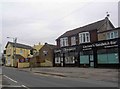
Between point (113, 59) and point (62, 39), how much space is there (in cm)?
1988

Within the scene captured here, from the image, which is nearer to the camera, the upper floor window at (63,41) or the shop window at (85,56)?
the shop window at (85,56)

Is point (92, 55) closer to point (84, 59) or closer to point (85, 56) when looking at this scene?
point (85, 56)

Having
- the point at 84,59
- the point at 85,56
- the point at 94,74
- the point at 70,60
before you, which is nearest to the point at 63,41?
the point at 70,60

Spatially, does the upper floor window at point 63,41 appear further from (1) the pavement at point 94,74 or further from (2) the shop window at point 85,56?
(1) the pavement at point 94,74

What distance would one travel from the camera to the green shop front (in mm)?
40775

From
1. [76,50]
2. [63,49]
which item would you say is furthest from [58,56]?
[76,50]

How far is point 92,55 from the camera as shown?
4612cm

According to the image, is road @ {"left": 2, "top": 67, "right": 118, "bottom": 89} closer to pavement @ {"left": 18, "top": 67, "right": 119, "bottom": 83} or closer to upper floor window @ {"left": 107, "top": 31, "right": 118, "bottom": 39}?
pavement @ {"left": 18, "top": 67, "right": 119, "bottom": 83}

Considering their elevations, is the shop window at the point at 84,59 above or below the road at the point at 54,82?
above

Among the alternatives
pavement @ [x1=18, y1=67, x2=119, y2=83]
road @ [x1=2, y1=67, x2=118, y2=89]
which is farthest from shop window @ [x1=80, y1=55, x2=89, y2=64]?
road @ [x1=2, y1=67, x2=118, y2=89]

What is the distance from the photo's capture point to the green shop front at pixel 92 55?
134ft

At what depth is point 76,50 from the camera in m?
52.1

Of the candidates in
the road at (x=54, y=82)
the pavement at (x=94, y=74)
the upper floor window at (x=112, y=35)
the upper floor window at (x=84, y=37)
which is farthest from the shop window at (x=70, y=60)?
the road at (x=54, y=82)

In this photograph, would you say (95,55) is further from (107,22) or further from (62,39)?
(62,39)
